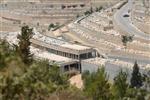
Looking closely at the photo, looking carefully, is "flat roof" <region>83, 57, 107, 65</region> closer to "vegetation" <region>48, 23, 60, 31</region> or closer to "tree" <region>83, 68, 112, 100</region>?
"tree" <region>83, 68, 112, 100</region>

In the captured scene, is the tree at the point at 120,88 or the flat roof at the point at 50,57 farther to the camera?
the flat roof at the point at 50,57

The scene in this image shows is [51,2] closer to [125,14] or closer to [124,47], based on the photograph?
[125,14]

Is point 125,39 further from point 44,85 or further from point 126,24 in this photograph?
point 44,85

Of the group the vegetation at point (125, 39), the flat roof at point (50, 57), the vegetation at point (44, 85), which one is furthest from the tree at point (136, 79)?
the vegetation at point (125, 39)

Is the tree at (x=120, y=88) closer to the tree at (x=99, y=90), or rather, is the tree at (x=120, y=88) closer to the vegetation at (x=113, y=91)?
the vegetation at (x=113, y=91)

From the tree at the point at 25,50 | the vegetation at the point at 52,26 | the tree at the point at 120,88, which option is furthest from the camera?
→ the vegetation at the point at 52,26

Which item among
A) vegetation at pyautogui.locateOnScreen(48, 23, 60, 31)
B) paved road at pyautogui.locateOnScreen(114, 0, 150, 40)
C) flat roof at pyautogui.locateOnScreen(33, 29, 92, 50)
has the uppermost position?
paved road at pyautogui.locateOnScreen(114, 0, 150, 40)

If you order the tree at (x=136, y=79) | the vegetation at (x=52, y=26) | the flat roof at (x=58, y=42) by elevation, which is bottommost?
the tree at (x=136, y=79)

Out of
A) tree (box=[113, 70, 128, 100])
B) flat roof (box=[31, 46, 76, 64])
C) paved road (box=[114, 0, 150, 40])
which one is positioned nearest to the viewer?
tree (box=[113, 70, 128, 100])

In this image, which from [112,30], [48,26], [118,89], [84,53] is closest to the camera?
[118,89]

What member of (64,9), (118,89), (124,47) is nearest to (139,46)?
(124,47)

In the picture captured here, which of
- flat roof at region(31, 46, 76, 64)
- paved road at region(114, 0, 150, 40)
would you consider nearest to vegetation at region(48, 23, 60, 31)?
paved road at region(114, 0, 150, 40)
